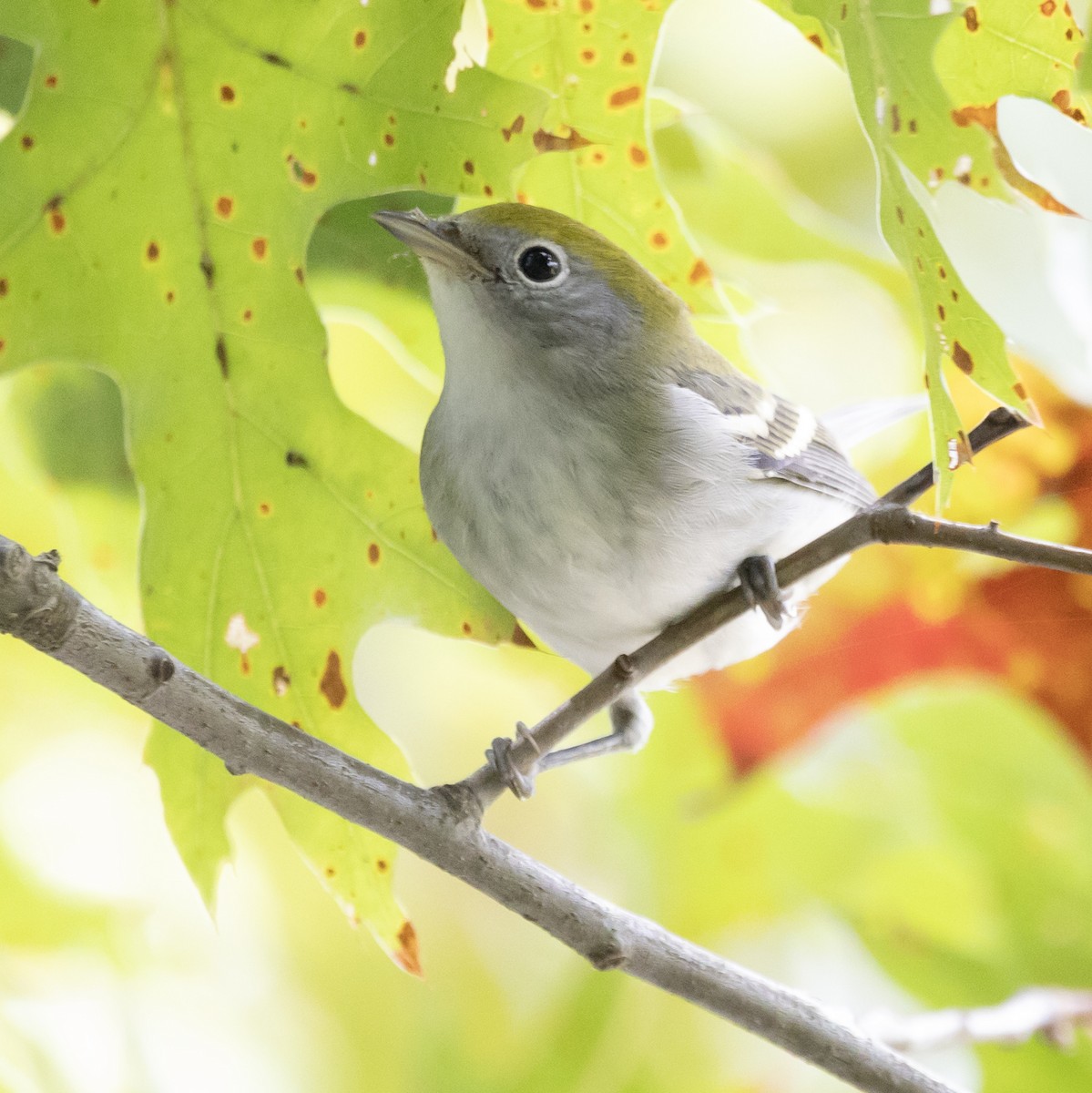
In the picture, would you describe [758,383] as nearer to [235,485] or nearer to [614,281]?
[614,281]

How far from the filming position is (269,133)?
95 cm

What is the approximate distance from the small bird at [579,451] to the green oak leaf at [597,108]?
0.04 metres

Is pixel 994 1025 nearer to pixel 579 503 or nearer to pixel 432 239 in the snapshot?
pixel 579 503

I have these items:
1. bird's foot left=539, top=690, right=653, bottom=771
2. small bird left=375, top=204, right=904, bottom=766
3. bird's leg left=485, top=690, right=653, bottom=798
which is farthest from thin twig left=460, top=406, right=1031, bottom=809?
bird's foot left=539, top=690, right=653, bottom=771

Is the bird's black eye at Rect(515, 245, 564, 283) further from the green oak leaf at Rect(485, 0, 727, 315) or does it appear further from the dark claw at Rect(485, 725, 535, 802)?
the dark claw at Rect(485, 725, 535, 802)

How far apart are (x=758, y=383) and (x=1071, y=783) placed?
27.4 inches

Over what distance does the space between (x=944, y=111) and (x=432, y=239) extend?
1.41 feet

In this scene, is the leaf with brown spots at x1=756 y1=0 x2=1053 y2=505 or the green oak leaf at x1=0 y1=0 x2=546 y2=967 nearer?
the leaf with brown spots at x1=756 y1=0 x2=1053 y2=505

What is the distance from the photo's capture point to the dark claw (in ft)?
3.10

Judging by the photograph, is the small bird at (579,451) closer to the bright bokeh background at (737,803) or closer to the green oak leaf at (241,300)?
the green oak leaf at (241,300)

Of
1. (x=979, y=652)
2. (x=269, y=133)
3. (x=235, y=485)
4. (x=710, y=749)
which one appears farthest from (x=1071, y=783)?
(x=269, y=133)

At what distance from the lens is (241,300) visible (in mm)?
993

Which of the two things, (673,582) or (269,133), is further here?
(673,582)

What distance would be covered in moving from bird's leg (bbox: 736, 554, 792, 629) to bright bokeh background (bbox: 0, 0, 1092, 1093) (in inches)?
17.1
